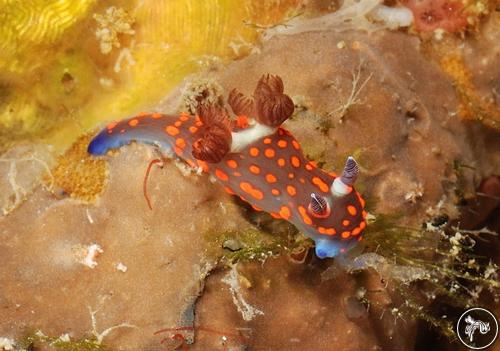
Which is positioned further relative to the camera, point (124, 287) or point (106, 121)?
point (106, 121)

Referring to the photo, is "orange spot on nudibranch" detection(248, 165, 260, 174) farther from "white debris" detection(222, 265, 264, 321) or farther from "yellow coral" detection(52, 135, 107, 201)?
"yellow coral" detection(52, 135, 107, 201)

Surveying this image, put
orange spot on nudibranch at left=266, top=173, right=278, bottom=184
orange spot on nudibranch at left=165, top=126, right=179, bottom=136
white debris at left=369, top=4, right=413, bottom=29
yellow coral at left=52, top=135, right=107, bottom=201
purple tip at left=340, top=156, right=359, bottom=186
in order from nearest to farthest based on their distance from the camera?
purple tip at left=340, top=156, right=359, bottom=186 < orange spot on nudibranch at left=266, top=173, right=278, bottom=184 < orange spot on nudibranch at left=165, top=126, right=179, bottom=136 < yellow coral at left=52, top=135, right=107, bottom=201 < white debris at left=369, top=4, right=413, bottom=29

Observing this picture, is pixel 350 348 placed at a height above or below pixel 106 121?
below

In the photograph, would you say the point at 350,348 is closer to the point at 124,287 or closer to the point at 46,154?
the point at 124,287

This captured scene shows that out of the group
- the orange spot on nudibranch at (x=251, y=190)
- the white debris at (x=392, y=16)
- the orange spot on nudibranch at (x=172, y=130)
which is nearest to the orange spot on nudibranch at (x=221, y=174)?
the orange spot on nudibranch at (x=251, y=190)

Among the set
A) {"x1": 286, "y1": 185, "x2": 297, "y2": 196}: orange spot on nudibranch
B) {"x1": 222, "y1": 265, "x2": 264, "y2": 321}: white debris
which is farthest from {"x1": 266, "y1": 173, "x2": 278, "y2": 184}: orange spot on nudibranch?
{"x1": 222, "y1": 265, "x2": 264, "y2": 321}: white debris

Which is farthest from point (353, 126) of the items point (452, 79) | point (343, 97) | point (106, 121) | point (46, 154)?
point (46, 154)
